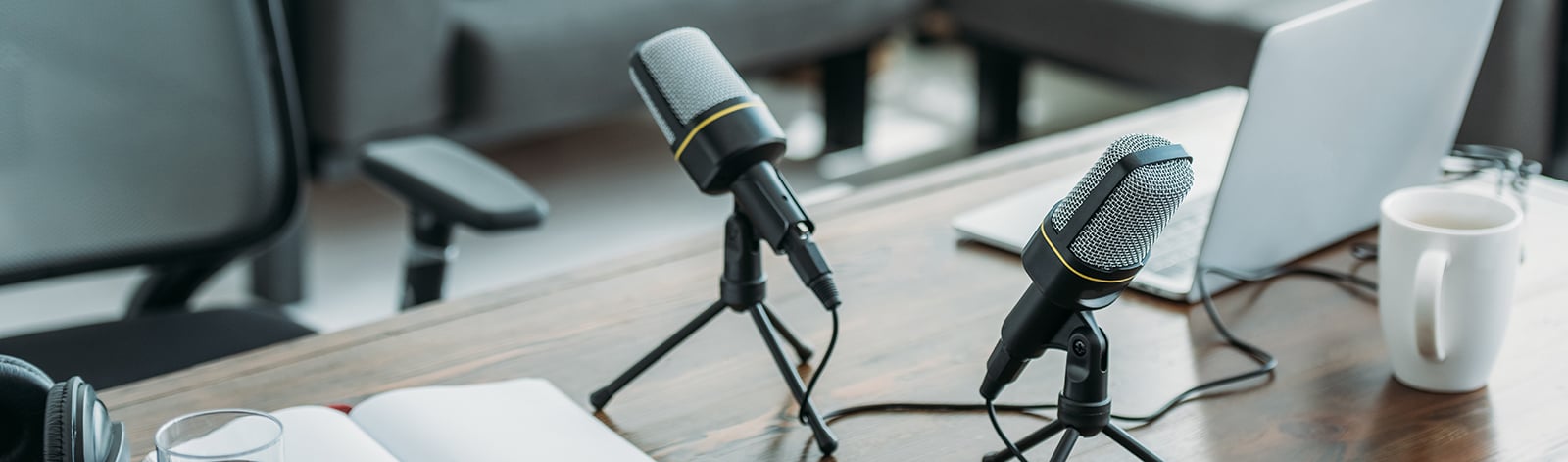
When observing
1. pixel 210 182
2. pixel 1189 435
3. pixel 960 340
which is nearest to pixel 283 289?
pixel 210 182

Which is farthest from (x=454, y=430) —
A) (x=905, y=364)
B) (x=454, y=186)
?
(x=454, y=186)

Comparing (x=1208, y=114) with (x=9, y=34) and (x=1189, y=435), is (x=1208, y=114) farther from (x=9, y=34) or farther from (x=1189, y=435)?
(x=9, y=34)

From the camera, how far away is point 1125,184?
22.9 inches

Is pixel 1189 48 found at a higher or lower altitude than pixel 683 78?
lower

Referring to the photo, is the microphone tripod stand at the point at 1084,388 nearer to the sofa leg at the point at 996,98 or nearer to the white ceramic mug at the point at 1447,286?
the white ceramic mug at the point at 1447,286

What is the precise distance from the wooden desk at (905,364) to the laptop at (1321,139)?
1.2 inches

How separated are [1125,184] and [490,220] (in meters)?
0.57

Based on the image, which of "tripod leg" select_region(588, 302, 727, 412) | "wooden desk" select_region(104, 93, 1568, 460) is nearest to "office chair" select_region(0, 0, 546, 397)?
"wooden desk" select_region(104, 93, 1568, 460)

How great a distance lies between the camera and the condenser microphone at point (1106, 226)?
1.92 ft

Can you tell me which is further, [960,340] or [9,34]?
[9,34]

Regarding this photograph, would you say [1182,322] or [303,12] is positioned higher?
[1182,322]

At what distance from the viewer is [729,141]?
0.69 meters

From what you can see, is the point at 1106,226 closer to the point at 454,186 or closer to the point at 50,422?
the point at 50,422

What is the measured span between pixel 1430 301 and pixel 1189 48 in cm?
161
